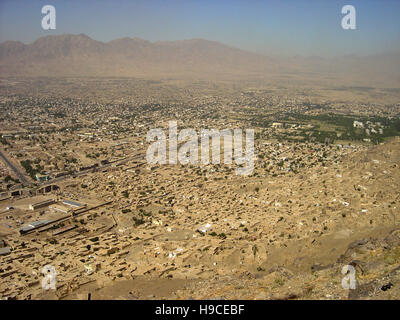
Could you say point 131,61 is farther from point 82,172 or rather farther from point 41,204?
point 41,204

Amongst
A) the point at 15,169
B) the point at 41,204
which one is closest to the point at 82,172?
the point at 15,169

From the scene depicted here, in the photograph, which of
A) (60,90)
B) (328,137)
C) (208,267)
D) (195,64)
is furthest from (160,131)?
(195,64)

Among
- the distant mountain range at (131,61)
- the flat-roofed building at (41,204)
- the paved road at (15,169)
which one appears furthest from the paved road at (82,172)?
the distant mountain range at (131,61)

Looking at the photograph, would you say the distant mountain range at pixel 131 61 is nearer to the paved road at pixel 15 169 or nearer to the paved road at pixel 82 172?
the paved road at pixel 15 169

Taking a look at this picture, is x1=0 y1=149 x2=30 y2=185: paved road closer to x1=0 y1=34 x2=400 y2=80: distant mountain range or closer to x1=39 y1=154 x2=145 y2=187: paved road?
x1=39 y1=154 x2=145 y2=187: paved road

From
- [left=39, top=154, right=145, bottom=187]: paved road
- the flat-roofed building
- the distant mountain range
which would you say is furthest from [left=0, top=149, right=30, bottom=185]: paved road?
the distant mountain range

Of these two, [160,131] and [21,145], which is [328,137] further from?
[21,145]
